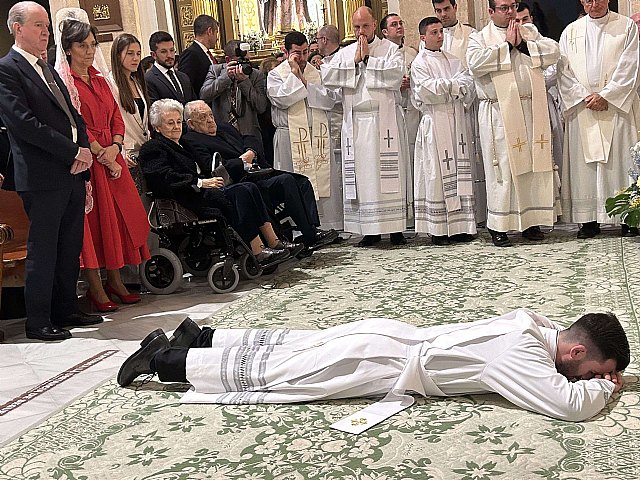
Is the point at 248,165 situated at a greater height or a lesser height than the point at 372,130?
lesser

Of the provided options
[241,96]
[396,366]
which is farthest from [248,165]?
[396,366]

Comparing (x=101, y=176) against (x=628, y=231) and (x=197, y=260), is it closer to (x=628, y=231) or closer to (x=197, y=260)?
(x=197, y=260)

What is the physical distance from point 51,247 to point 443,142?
3.29 m

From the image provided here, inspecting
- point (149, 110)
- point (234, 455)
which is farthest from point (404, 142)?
point (234, 455)

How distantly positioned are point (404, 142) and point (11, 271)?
3314 millimetres

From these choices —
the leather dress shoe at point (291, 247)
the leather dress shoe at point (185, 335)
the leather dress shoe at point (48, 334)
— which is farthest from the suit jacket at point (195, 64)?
the leather dress shoe at point (185, 335)

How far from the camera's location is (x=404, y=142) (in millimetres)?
7332

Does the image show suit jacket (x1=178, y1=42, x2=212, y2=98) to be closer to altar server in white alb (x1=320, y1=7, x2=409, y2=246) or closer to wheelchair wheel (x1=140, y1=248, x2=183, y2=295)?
altar server in white alb (x1=320, y1=7, x2=409, y2=246)

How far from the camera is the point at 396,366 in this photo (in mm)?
3598

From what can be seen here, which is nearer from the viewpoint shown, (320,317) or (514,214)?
(320,317)

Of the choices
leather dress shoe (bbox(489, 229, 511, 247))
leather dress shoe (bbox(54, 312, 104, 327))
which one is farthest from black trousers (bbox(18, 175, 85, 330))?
leather dress shoe (bbox(489, 229, 511, 247))

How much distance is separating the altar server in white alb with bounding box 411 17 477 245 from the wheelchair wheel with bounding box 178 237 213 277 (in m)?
1.80

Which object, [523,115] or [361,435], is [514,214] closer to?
[523,115]

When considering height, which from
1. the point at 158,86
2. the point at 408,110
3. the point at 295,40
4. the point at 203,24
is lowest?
the point at 408,110
